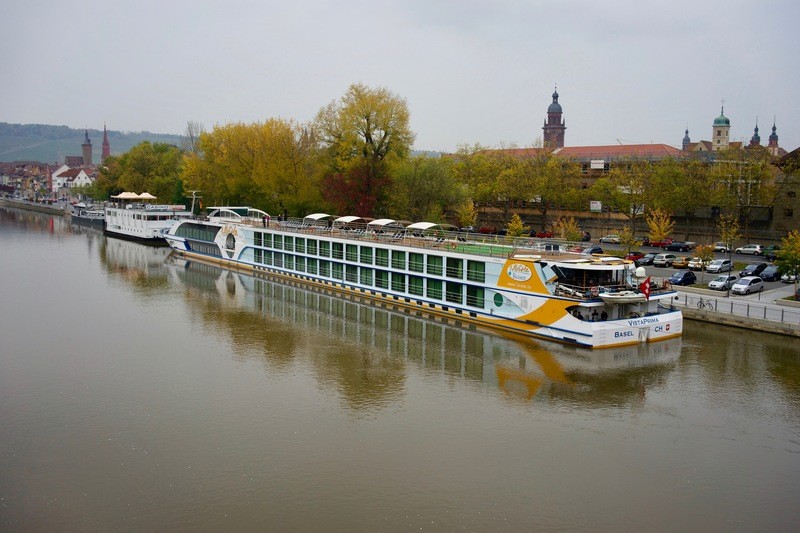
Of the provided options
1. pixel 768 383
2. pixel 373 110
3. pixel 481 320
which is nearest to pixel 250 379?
→ pixel 481 320

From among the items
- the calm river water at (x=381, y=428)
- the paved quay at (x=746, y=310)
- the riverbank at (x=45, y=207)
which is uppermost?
the riverbank at (x=45, y=207)

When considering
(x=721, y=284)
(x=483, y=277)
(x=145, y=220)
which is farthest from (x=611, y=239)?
(x=145, y=220)

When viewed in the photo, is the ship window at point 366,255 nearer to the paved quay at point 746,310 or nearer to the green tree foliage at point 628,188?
the paved quay at point 746,310

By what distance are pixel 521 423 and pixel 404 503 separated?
6129 mm

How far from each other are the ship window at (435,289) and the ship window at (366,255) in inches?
210

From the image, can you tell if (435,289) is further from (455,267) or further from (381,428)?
(381,428)

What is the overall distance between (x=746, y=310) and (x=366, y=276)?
20.3m

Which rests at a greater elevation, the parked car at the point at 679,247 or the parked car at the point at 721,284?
the parked car at the point at 679,247

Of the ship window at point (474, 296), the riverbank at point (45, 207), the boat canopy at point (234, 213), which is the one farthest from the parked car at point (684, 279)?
the riverbank at point (45, 207)

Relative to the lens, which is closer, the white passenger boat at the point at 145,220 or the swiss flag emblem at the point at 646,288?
the swiss flag emblem at the point at 646,288

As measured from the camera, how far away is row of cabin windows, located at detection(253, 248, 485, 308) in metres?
35.1

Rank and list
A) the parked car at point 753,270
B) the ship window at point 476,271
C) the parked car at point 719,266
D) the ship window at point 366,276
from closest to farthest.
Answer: the ship window at point 476,271, the ship window at point 366,276, the parked car at point 753,270, the parked car at point 719,266

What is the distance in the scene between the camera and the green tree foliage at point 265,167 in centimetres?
6291

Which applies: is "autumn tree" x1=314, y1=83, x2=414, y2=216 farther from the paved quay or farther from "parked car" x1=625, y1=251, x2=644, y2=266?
the paved quay
